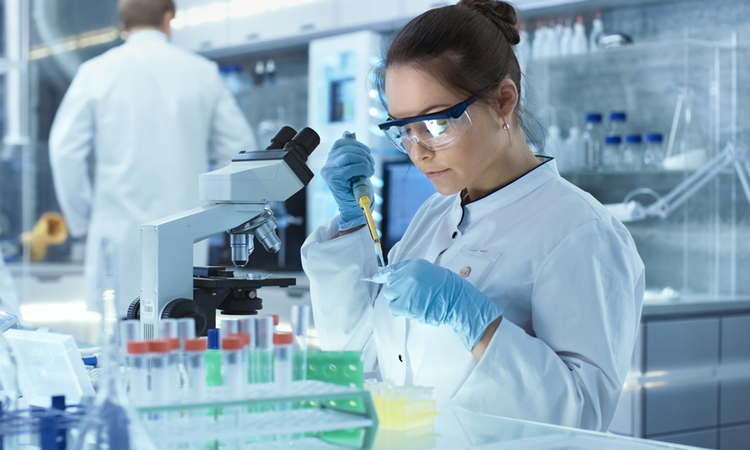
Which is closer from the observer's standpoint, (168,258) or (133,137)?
(168,258)

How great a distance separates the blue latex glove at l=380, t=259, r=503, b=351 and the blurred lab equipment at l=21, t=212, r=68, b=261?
423cm

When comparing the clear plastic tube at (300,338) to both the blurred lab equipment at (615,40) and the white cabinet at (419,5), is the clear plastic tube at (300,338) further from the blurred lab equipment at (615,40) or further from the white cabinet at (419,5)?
the white cabinet at (419,5)

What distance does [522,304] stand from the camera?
4.52ft

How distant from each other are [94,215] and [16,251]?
77.3 inches

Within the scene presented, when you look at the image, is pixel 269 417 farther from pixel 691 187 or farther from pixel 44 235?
pixel 44 235

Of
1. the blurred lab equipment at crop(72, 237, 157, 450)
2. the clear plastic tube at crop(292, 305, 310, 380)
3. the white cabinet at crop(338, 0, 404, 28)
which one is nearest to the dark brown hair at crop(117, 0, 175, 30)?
the white cabinet at crop(338, 0, 404, 28)

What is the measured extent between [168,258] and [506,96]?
672 millimetres

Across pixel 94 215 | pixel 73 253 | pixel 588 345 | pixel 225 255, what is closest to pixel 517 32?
pixel 588 345

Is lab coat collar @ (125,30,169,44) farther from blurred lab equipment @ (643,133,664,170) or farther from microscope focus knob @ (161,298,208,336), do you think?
microscope focus knob @ (161,298,208,336)

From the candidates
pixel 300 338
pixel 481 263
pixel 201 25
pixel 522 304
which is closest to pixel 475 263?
pixel 481 263

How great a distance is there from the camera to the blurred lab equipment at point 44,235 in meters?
4.91

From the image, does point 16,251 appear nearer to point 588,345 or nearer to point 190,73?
point 190,73

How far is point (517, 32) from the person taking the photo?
1544 millimetres

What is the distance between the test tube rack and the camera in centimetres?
77
